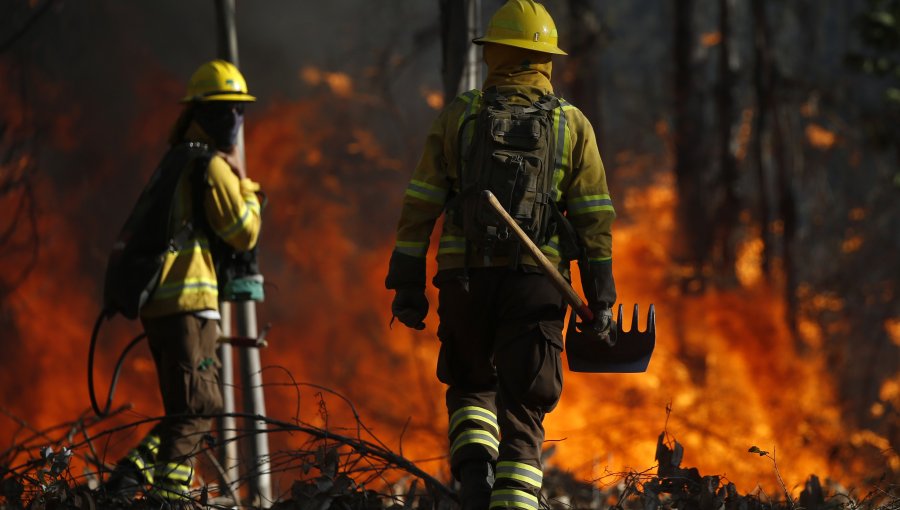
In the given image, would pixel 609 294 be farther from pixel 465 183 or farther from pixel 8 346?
pixel 8 346

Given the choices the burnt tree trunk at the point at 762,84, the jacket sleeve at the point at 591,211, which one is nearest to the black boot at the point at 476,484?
the jacket sleeve at the point at 591,211

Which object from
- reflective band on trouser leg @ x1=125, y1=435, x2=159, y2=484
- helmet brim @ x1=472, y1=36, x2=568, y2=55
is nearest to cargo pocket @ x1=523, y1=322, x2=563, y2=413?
helmet brim @ x1=472, y1=36, x2=568, y2=55

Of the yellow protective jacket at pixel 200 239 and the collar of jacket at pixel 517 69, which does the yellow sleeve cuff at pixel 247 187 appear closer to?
the yellow protective jacket at pixel 200 239

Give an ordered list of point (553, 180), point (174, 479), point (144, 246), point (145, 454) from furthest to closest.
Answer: point (145, 454)
point (144, 246)
point (174, 479)
point (553, 180)

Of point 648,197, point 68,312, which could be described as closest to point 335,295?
point 68,312

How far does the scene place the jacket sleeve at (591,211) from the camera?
4.14m

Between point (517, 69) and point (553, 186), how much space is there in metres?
0.48

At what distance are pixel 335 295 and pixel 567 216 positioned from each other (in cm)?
1233

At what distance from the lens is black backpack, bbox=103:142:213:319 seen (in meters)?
4.96

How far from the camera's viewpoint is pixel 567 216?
425 cm

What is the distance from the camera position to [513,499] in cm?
385

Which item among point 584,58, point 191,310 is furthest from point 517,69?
point 584,58

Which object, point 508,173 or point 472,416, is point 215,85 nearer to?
point 508,173

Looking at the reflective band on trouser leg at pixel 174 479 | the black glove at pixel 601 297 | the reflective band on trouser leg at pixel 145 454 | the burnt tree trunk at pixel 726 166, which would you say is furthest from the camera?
the burnt tree trunk at pixel 726 166
